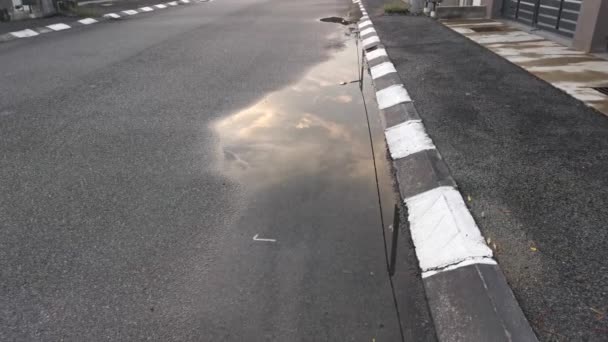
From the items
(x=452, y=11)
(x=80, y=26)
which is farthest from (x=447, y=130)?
(x=80, y=26)

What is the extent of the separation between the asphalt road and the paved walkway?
2.25 meters

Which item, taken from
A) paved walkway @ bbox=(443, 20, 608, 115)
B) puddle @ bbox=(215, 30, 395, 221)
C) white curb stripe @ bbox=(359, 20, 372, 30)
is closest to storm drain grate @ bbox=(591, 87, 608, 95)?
paved walkway @ bbox=(443, 20, 608, 115)

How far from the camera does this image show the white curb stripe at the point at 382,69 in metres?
6.54

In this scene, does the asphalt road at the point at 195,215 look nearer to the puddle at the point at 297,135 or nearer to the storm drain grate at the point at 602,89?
the puddle at the point at 297,135

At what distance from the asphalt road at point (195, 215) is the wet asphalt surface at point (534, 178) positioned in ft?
1.66

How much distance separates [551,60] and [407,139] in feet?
12.8

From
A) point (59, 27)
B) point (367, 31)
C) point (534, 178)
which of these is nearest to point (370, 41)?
point (367, 31)

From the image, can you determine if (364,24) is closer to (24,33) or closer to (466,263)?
(24,33)

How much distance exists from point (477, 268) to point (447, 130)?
206cm

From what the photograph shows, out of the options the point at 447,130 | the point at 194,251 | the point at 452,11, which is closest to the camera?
the point at 194,251

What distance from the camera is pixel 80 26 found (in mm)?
13383

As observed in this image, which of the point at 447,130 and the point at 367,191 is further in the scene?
the point at 447,130

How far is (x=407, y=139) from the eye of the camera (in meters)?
4.01

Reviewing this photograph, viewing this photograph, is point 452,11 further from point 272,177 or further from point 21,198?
point 21,198
